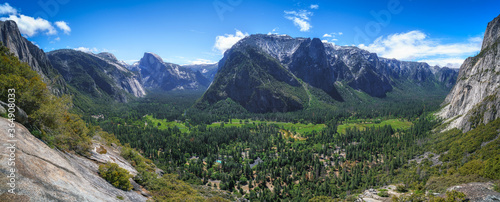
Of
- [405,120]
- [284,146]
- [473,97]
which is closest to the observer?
[473,97]

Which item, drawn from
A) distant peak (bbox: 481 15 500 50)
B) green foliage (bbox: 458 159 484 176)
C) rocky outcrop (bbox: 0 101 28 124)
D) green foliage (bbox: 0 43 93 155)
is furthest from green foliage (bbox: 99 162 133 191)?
distant peak (bbox: 481 15 500 50)

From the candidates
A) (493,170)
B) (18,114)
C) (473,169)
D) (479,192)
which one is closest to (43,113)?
(18,114)

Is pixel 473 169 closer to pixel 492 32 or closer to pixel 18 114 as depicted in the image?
pixel 18 114

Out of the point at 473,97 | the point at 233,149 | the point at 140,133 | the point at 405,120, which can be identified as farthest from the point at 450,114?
the point at 140,133

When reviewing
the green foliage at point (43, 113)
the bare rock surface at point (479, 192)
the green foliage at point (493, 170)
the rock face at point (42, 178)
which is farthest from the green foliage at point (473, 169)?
the green foliage at point (43, 113)

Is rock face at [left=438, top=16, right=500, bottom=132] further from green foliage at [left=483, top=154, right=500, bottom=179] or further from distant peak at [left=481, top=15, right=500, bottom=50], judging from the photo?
green foliage at [left=483, top=154, right=500, bottom=179]

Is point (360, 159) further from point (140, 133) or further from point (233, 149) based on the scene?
point (140, 133)

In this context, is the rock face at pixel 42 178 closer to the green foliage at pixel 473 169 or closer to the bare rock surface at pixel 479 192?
the bare rock surface at pixel 479 192
